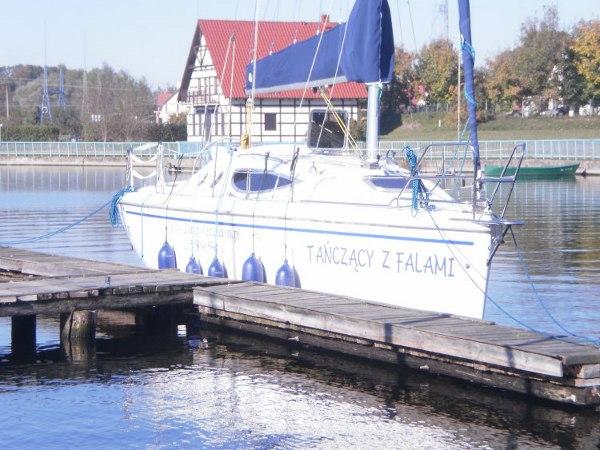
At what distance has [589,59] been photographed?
2672 inches

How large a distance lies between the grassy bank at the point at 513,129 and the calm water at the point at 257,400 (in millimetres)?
48580

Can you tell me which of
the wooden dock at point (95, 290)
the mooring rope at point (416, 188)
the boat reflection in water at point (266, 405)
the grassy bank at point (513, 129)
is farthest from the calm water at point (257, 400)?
the grassy bank at point (513, 129)

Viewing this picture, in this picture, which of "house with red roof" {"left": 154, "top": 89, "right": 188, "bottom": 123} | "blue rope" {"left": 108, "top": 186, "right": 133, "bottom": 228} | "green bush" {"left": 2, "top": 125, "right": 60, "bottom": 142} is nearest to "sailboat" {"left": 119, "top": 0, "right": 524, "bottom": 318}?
"blue rope" {"left": 108, "top": 186, "right": 133, "bottom": 228}

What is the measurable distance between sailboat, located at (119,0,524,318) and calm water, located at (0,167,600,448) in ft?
4.19

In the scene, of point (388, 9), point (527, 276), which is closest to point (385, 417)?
point (388, 9)

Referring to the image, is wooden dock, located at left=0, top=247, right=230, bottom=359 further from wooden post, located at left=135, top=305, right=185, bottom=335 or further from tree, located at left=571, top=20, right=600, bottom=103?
tree, located at left=571, top=20, right=600, bottom=103

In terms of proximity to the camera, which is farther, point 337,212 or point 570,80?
point 570,80

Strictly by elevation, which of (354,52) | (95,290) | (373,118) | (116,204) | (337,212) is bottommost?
(95,290)

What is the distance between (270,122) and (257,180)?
158ft

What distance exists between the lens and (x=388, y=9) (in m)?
16.5

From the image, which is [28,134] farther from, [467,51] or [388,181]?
[467,51]

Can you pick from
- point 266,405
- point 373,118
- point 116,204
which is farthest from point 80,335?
point 116,204

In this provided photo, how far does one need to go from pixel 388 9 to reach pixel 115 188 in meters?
35.6

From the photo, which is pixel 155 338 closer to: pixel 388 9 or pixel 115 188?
pixel 388 9
